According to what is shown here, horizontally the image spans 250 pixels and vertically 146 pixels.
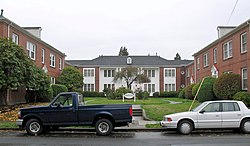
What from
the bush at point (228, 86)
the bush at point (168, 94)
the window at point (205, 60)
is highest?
the window at point (205, 60)

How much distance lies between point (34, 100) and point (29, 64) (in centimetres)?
855

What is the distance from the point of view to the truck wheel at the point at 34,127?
1200 centimetres

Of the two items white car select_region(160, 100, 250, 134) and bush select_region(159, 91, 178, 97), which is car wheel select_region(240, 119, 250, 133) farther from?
bush select_region(159, 91, 178, 97)

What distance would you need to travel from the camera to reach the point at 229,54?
28.6 metres

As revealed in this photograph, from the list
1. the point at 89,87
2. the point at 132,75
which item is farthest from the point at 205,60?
the point at 89,87

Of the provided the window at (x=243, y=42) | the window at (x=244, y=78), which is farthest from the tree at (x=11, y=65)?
the window at (x=243, y=42)

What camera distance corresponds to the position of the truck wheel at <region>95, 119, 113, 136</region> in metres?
11.8

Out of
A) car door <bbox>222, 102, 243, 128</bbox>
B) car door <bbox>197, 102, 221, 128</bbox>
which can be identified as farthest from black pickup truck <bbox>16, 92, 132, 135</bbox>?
car door <bbox>222, 102, 243, 128</bbox>

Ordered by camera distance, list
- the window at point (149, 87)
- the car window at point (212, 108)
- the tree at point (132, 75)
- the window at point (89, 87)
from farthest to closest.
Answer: the window at point (89, 87) → the window at point (149, 87) → the tree at point (132, 75) → the car window at point (212, 108)

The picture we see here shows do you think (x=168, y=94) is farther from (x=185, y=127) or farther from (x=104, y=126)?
(x=104, y=126)

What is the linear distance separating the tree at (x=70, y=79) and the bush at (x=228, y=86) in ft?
69.6

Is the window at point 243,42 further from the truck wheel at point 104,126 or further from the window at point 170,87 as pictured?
the window at point 170,87

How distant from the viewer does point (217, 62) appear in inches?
1259

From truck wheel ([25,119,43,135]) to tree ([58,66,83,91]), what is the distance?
2773 centimetres
